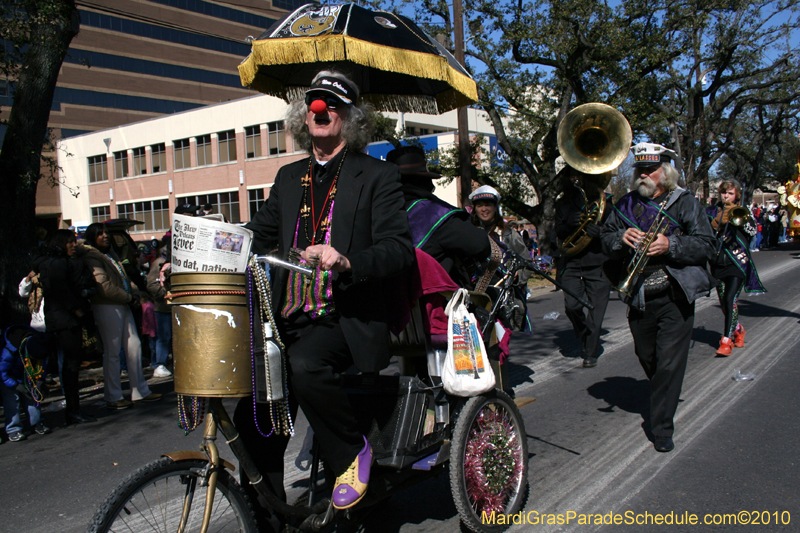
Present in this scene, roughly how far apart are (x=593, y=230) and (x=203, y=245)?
5526mm

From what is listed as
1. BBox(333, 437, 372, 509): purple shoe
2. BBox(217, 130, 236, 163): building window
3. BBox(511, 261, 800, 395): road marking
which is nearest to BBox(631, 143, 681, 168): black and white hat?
BBox(511, 261, 800, 395): road marking

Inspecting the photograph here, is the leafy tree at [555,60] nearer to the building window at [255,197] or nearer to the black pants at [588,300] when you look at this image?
the black pants at [588,300]

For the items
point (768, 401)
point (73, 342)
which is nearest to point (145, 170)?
point (73, 342)

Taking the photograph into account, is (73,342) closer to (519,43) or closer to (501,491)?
(501,491)

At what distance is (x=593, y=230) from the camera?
696cm

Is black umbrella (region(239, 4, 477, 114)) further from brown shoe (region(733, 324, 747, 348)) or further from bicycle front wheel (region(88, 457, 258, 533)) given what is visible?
brown shoe (region(733, 324, 747, 348))

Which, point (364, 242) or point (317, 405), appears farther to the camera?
point (364, 242)

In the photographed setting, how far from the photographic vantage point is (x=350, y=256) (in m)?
2.37

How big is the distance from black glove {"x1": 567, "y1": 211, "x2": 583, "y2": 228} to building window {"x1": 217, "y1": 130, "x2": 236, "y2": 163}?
3714 cm

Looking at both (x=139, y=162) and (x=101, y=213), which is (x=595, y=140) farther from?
(x=101, y=213)

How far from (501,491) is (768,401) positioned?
3378 millimetres

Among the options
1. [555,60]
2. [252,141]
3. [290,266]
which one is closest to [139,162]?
[252,141]

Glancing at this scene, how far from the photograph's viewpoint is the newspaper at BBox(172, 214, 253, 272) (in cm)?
224

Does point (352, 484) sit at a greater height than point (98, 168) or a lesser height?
lesser
